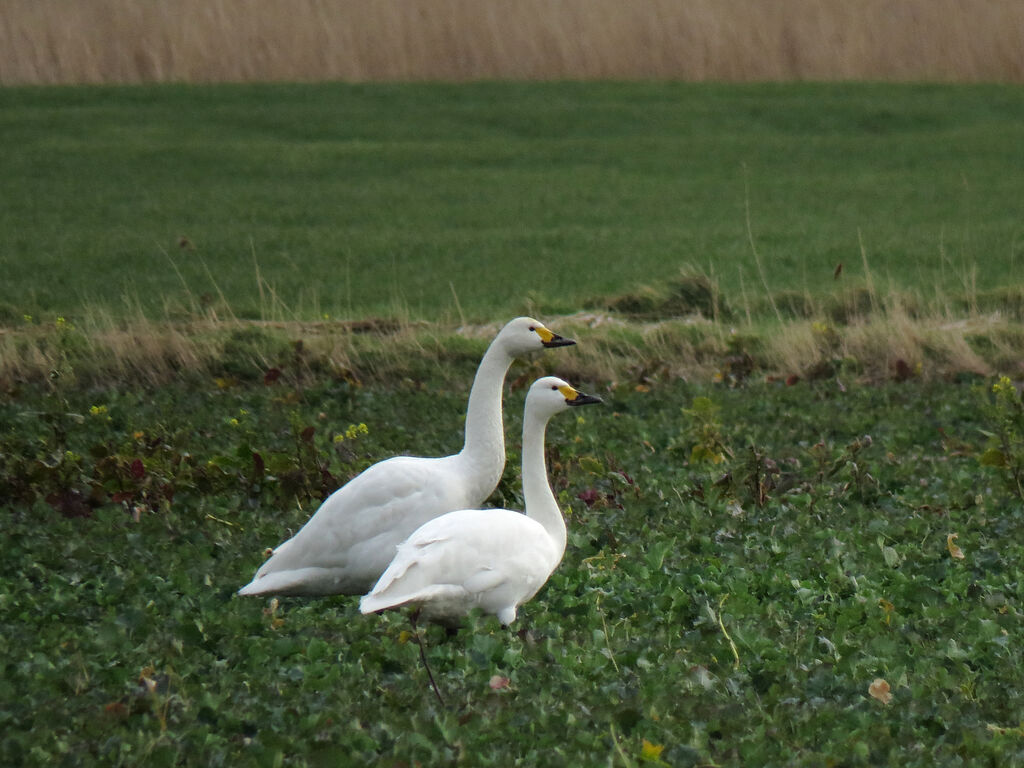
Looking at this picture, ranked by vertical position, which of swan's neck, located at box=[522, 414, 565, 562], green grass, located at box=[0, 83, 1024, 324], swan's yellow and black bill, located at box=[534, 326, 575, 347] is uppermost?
swan's yellow and black bill, located at box=[534, 326, 575, 347]

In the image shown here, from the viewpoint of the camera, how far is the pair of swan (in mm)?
5445

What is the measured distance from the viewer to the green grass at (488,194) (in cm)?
1638

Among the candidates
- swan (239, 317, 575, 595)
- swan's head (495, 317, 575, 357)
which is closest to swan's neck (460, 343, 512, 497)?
swan (239, 317, 575, 595)

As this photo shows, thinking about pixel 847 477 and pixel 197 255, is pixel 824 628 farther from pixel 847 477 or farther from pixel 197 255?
pixel 197 255

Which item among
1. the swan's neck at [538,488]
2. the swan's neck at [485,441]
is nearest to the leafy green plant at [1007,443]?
the swan's neck at [538,488]

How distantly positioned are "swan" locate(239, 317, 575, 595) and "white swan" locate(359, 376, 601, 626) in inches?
16.8

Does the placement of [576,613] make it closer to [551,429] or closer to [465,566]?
[465,566]

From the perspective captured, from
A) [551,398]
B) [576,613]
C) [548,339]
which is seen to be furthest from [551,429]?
[576,613]

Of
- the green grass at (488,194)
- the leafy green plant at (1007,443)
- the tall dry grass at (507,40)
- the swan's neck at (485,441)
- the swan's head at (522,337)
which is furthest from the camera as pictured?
the tall dry grass at (507,40)

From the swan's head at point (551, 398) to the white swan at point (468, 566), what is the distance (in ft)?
2.44

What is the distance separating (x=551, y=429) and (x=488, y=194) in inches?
475

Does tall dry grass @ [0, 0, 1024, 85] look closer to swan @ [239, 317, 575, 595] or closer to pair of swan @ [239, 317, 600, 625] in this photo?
pair of swan @ [239, 317, 600, 625]

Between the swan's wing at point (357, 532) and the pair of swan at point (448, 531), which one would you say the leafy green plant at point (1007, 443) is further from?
the swan's wing at point (357, 532)

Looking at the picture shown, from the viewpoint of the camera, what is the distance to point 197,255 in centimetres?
1795
